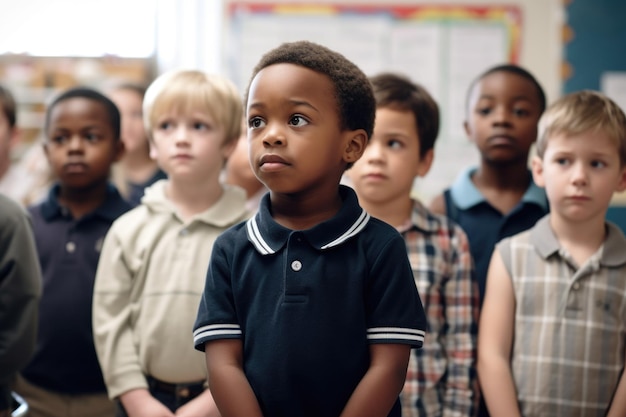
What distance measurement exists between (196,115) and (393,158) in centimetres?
52

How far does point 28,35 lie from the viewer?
4.11 meters

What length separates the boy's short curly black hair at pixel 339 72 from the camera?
1.29 metres

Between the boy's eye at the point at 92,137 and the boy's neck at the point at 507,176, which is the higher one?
the boy's eye at the point at 92,137

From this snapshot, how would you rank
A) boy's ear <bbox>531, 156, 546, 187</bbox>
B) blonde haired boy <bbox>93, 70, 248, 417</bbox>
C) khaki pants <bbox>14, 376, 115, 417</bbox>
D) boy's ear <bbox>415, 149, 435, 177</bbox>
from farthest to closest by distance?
1. khaki pants <bbox>14, 376, 115, 417</bbox>
2. boy's ear <bbox>415, 149, 435, 177</bbox>
3. boy's ear <bbox>531, 156, 546, 187</bbox>
4. blonde haired boy <bbox>93, 70, 248, 417</bbox>

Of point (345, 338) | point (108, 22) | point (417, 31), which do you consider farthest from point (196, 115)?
point (108, 22)

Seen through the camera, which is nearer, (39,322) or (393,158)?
(393,158)

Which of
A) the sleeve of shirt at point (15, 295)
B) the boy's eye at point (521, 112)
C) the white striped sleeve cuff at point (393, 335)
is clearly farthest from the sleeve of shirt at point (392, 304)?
the boy's eye at point (521, 112)

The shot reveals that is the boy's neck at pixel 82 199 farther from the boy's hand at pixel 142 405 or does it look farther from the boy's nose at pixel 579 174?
the boy's nose at pixel 579 174

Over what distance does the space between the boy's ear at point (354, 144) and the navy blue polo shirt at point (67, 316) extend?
1089mm

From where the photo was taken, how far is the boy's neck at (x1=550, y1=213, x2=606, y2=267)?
5.91 ft

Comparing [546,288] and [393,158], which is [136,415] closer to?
[393,158]

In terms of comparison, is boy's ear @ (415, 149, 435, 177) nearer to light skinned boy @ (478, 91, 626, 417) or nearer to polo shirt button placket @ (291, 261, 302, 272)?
light skinned boy @ (478, 91, 626, 417)

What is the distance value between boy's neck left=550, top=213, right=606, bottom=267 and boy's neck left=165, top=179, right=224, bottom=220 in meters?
0.89

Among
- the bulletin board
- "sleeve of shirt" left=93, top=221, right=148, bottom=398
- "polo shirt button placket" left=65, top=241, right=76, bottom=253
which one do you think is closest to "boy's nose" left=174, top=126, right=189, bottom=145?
"sleeve of shirt" left=93, top=221, right=148, bottom=398
